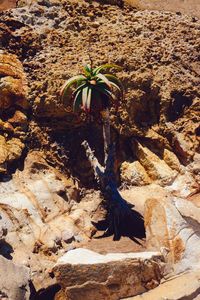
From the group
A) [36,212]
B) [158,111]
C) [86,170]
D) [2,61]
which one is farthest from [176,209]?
[2,61]

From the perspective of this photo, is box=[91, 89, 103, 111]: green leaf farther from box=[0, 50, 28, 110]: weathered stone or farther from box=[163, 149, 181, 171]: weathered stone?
box=[163, 149, 181, 171]: weathered stone

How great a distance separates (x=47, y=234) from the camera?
714 cm

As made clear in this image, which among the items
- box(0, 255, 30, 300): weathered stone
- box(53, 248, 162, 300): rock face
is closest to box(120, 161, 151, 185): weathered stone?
box(53, 248, 162, 300): rock face

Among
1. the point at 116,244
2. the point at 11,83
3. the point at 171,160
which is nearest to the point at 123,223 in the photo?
the point at 116,244

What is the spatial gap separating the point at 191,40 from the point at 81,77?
24.2ft

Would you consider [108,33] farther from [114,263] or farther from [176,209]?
[114,263]

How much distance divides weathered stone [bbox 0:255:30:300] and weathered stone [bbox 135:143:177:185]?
6.16m

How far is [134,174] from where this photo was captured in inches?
402

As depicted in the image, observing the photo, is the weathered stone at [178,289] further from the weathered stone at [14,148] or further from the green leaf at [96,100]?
the weathered stone at [14,148]

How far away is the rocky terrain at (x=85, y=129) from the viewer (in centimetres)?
673

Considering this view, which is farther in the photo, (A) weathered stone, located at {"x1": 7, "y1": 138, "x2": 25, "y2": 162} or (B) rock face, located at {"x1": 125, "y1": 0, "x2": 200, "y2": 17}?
(B) rock face, located at {"x1": 125, "y1": 0, "x2": 200, "y2": 17}

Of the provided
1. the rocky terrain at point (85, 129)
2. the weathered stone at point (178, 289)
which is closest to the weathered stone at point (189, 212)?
the rocky terrain at point (85, 129)

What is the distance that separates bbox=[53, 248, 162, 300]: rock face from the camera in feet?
15.4

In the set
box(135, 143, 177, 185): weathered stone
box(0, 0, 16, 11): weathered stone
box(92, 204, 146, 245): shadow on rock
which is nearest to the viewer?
box(92, 204, 146, 245): shadow on rock
